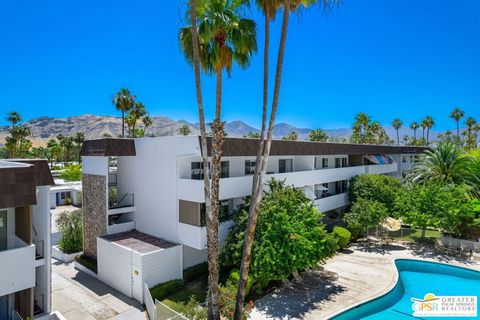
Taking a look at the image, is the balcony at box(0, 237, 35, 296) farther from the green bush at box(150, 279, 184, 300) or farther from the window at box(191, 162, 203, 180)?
the window at box(191, 162, 203, 180)

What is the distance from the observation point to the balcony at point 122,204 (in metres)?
23.8

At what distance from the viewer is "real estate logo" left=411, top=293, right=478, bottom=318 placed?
1735cm

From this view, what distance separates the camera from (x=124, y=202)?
25.5 meters

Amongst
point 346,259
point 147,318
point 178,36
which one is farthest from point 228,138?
point 346,259

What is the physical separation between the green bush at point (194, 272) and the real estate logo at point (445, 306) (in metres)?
13.3

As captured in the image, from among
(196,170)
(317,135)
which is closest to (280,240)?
(196,170)

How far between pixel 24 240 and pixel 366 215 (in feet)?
81.6

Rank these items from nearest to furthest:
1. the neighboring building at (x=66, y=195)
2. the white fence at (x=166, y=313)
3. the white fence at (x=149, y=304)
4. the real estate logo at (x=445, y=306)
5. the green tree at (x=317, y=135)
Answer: the white fence at (x=166, y=313), the white fence at (x=149, y=304), the real estate logo at (x=445, y=306), the neighboring building at (x=66, y=195), the green tree at (x=317, y=135)

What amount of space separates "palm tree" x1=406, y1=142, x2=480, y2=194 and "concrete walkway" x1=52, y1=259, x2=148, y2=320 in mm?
29379

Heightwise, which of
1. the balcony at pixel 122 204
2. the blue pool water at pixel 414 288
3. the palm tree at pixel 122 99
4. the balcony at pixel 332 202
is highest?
the palm tree at pixel 122 99

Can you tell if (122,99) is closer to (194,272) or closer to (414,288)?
(194,272)

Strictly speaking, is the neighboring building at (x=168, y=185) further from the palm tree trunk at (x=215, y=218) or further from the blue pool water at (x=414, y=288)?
the blue pool water at (x=414, y=288)

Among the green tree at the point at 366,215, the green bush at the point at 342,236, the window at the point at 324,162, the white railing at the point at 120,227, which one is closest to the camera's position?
the white railing at the point at 120,227

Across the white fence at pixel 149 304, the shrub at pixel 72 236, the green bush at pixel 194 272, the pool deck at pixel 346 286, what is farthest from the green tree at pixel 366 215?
the shrub at pixel 72 236
